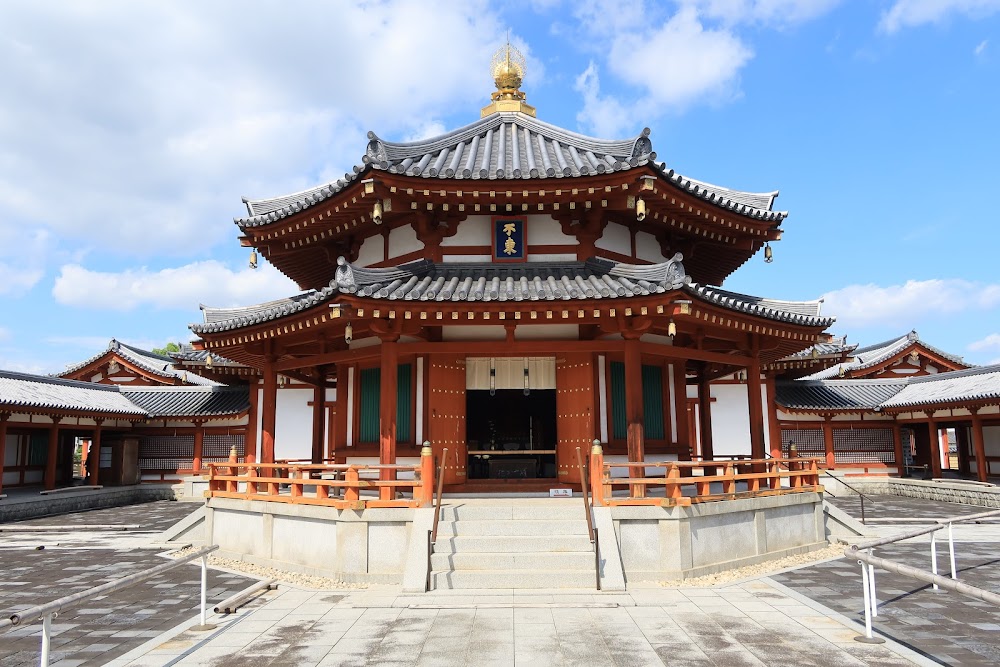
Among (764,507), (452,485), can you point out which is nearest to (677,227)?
(764,507)

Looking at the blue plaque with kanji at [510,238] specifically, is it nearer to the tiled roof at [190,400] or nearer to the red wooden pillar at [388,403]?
the red wooden pillar at [388,403]

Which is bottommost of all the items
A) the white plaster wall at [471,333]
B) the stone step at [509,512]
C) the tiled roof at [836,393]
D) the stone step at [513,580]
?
the stone step at [513,580]

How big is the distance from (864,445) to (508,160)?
25.5m

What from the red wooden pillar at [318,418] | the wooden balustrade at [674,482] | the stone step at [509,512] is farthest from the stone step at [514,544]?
the red wooden pillar at [318,418]

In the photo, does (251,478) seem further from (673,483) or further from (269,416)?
(673,483)

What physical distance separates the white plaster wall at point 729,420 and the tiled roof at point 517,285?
13.3 meters

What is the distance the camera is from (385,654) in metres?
7.69

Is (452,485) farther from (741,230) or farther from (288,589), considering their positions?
(741,230)

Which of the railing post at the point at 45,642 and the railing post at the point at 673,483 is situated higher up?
the railing post at the point at 673,483

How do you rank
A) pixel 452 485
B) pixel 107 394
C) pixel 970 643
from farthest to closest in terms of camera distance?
pixel 107 394
pixel 452 485
pixel 970 643

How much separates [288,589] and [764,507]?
9326 millimetres

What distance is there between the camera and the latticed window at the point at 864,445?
103 feet

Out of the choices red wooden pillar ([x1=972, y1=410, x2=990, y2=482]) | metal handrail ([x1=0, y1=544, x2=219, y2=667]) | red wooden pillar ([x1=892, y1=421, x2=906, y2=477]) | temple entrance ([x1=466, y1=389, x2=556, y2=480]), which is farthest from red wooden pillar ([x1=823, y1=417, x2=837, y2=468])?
metal handrail ([x1=0, y1=544, x2=219, y2=667])

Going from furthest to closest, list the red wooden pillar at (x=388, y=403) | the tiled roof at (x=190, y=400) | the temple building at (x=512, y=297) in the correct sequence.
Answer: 1. the tiled roof at (x=190, y=400)
2. the red wooden pillar at (x=388, y=403)
3. the temple building at (x=512, y=297)
